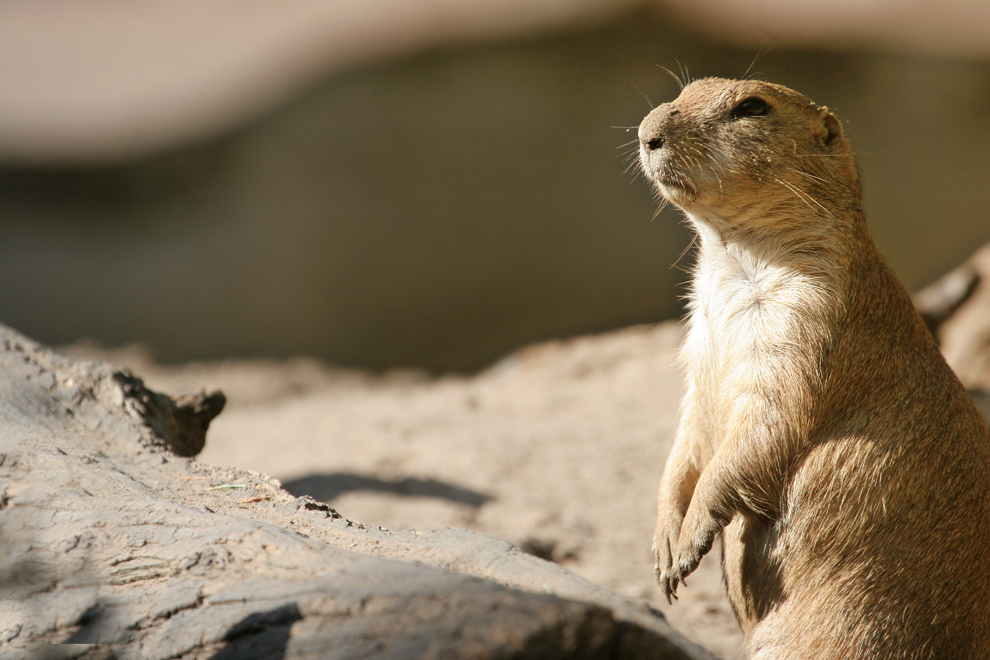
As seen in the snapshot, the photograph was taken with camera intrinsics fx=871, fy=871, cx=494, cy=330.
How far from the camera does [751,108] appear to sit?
351 centimetres

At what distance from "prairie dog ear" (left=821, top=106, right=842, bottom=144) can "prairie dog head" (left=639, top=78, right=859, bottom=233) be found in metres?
0.02

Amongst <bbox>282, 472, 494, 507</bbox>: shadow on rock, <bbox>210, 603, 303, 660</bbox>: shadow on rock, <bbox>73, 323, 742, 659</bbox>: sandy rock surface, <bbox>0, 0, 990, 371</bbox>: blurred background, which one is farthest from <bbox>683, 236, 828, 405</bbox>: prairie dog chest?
<bbox>0, 0, 990, 371</bbox>: blurred background

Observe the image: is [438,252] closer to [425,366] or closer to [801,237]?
[425,366]

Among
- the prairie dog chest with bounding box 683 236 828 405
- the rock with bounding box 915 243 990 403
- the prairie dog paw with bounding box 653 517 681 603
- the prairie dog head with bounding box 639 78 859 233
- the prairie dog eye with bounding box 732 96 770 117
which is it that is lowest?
the prairie dog paw with bounding box 653 517 681 603

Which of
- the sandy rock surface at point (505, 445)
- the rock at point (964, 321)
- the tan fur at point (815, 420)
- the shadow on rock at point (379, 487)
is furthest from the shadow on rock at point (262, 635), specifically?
the rock at point (964, 321)

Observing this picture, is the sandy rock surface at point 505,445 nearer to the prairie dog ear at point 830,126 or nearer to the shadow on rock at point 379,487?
the shadow on rock at point 379,487

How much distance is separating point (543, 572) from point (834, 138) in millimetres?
2293

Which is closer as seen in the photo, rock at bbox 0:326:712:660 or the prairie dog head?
rock at bbox 0:326:712:660

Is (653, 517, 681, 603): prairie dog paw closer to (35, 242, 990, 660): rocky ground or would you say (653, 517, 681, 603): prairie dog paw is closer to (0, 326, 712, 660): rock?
(35, 242, 990, 660): rocky ground

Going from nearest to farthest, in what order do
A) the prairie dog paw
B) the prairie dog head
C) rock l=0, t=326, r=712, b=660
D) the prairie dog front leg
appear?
1. rock l=0, t=326, r=712, b=660
2. the prairie dog head
3. the prairie dog paw
4. the prairie dog front leg

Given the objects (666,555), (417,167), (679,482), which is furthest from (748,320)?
(417,167)

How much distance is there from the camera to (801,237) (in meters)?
3.47

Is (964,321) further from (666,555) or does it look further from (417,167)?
(417,167)

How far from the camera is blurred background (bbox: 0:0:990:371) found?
9.08m
